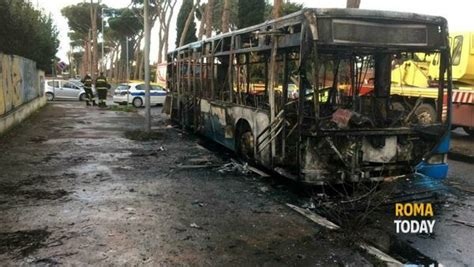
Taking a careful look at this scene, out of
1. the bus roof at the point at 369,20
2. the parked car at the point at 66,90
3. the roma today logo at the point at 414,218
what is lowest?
the roma today logo at the point at 414,218

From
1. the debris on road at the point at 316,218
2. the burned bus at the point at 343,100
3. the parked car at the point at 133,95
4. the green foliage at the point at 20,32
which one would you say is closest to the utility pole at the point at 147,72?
the green foliage at the point at 20,32

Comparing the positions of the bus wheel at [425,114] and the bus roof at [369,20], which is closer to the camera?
the bus roof at [369,20]

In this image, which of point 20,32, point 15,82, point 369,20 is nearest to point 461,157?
point 369,20

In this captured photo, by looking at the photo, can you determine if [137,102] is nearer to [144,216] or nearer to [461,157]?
[461,157]

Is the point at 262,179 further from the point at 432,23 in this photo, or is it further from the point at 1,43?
the point at 1,43

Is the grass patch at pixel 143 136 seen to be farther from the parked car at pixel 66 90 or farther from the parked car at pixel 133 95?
the parked car at pixel 66 90

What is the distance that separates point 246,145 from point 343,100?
7.35ft

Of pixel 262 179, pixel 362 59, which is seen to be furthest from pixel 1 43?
pixel 362 59

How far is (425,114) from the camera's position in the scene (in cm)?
788

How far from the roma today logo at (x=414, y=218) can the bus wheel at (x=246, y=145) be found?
10.3 ft

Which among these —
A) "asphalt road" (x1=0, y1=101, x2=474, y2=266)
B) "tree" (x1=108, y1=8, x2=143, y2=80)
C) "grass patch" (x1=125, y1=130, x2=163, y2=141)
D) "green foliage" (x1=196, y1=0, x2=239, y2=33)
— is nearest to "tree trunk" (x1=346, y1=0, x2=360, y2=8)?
"asphalt road" (x1=0, y1=101, x2=474, y2=266)

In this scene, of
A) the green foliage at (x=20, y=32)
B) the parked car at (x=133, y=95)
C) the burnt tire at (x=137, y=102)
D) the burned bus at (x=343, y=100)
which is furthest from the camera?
the burnt tire at (x=137, y=102)

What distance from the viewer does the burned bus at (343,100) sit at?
6.82 meters

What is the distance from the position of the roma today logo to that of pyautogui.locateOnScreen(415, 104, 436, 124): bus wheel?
152 cm
